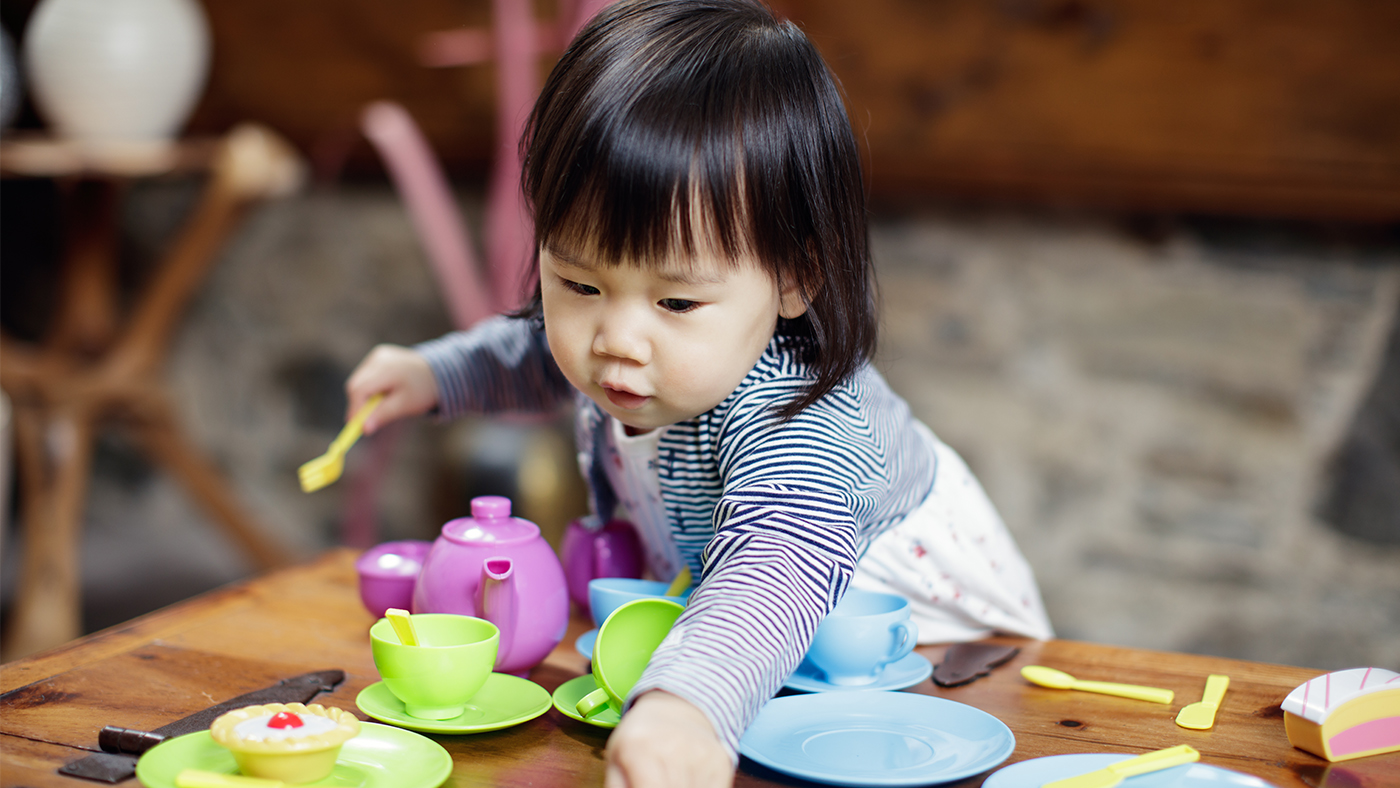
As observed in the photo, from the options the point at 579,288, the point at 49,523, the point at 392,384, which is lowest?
the point at 49,523

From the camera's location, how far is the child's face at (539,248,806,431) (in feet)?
2.37

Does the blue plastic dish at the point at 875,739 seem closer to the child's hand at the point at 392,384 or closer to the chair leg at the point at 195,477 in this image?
the child's hand at the point at 392,384

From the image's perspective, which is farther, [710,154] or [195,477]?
[195,477]

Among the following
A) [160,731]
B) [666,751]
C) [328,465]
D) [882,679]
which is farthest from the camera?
[328,465]

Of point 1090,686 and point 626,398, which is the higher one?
point 626,398

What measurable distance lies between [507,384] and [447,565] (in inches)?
12.7

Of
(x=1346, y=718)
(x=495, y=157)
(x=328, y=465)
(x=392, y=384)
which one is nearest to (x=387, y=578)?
(x=328, y=465)

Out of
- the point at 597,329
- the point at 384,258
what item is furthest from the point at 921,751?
the point at 384,258

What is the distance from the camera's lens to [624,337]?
0.72m

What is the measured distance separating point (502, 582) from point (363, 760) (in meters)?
0.17

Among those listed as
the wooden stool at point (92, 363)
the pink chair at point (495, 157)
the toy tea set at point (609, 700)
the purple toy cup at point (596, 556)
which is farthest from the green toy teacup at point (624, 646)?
the wooden stool at point (92, 363)

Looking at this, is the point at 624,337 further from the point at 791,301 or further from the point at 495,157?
the point at 495,157

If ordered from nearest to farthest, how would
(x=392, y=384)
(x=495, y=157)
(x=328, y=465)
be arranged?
(x=328, y=465) < (x=392, y=384) < (x=495, y=157)

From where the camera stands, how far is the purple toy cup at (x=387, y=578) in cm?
88
